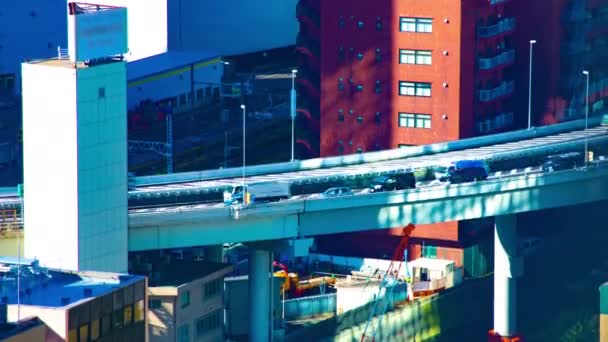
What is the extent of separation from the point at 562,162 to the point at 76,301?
36147mm

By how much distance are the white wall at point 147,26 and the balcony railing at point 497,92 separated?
2184cm

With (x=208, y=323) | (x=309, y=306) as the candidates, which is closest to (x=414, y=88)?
(x=309, y=306)

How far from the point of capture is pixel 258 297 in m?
90.0

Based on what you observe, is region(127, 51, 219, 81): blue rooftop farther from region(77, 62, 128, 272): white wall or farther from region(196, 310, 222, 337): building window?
region(77, 62, 128, 272): white wall

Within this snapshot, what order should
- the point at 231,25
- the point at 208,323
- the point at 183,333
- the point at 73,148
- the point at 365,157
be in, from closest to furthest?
the point at 73,148, the point at 183,333, the point at 208,323, the point at 365,157, the point at 231,25

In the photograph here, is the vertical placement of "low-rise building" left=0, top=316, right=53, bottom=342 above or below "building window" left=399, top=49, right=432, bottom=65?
below

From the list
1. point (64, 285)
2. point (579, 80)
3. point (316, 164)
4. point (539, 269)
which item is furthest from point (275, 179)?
point (64, 285)

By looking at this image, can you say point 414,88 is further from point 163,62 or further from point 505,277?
point 163,62

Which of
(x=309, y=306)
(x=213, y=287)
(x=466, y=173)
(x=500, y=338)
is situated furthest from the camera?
(x=309, y=306)

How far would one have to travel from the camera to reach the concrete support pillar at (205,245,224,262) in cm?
9181

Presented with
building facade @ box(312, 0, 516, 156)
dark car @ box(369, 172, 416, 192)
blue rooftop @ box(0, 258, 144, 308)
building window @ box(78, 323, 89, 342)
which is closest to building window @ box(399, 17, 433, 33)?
building facade @ box(312, 0, 516, 156)

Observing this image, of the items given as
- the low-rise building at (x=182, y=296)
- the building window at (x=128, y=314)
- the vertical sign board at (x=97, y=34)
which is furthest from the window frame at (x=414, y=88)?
the building window at (x=128, y=314)

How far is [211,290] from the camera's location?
87.2 metres

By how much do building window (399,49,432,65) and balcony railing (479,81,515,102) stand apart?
295 centimetres
